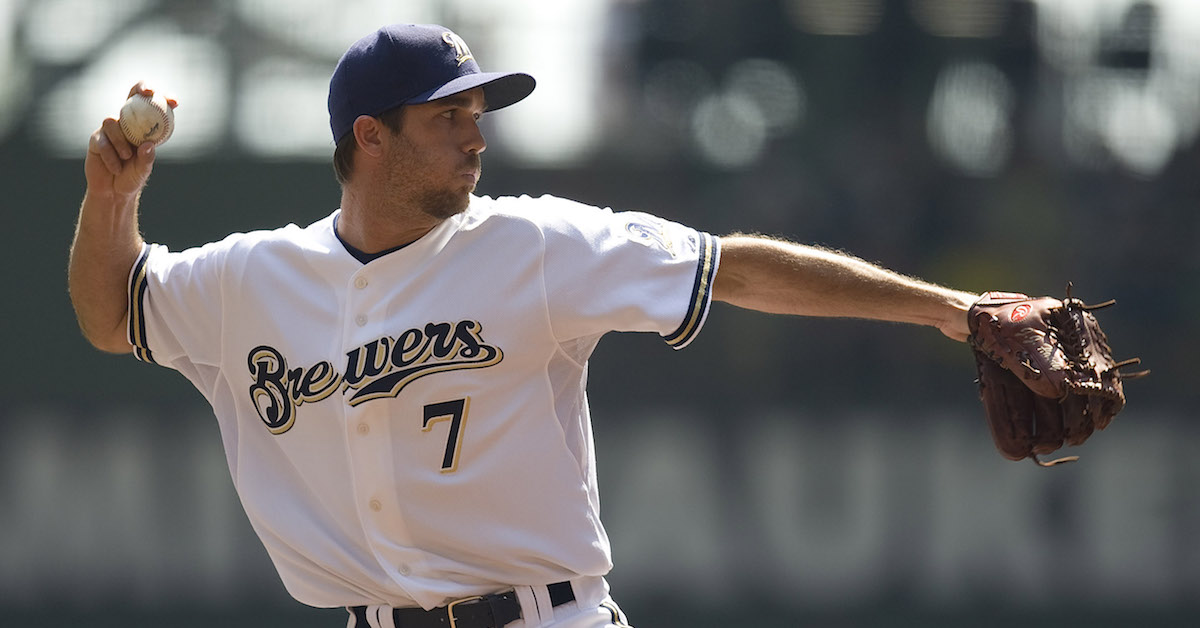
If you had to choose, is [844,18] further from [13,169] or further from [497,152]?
[13,169]

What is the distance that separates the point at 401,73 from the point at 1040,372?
1.18 m

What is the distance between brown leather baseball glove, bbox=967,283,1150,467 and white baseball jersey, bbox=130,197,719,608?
493mm

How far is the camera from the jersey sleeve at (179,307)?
8.28 ft

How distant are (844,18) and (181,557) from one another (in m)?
3.28

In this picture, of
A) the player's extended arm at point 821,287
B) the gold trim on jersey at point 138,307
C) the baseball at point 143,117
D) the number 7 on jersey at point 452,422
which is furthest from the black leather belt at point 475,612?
the baseball at point 143,117

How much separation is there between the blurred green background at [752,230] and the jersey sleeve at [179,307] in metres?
2.93

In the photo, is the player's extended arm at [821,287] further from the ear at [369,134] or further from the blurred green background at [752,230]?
the blurred green background at [752,230]

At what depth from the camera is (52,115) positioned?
5.48 m

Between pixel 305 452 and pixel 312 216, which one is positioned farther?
pixel 312 216

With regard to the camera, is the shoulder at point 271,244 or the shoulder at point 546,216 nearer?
the shoulder at point 546,216

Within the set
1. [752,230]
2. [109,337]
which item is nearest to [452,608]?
[109,337]

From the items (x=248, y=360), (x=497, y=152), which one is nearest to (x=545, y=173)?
(x=497, y=152)

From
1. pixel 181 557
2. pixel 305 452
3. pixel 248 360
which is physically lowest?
pixel 181 557

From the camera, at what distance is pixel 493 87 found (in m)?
2.60
